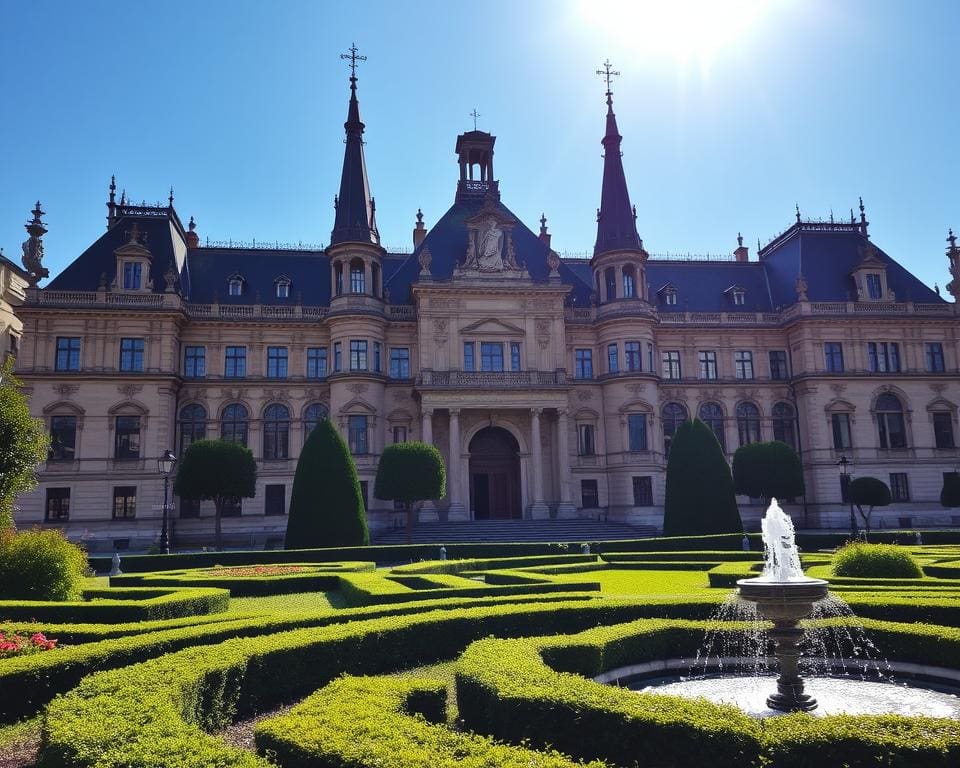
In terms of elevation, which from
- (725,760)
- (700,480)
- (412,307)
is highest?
(412,307)

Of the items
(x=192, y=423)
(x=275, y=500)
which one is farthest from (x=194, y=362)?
(x=275, y=500)

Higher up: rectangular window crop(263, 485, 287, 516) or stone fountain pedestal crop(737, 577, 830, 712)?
rectangular window crop(263, 485, 287, 516)

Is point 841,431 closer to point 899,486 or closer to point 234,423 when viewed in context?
point 899,486

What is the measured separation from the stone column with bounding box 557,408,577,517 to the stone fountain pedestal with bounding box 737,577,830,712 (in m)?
35.7

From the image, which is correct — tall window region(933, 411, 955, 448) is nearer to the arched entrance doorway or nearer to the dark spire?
the arched entrance doorway

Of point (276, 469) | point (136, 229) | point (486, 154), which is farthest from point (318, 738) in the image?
point (486, 154)

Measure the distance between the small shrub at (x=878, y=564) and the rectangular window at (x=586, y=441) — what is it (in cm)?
3007

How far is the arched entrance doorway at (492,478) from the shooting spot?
1914 inches

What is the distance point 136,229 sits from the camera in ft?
156

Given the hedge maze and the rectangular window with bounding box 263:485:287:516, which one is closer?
the hedge maze

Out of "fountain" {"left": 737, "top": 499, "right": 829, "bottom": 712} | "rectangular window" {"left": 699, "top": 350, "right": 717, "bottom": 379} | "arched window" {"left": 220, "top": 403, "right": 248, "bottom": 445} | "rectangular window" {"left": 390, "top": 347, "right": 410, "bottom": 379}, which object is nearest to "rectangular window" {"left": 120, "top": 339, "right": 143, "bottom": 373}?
"arched window" {"left": 220, "top": 403, "right": 248, "bottom": 445}

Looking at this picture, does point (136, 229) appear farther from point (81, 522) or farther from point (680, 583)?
point (680, 583)

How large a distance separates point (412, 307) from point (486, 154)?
1460 centimetres

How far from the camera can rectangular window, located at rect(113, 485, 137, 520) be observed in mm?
43688
